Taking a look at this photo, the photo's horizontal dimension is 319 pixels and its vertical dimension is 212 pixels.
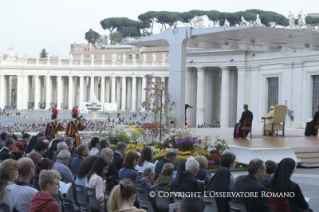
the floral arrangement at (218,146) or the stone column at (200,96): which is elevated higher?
the stone column at (200,96)

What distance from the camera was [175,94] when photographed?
21.5 m

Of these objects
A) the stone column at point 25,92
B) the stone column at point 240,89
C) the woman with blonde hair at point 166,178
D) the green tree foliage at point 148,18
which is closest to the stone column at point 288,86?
the stone column at point 240,89

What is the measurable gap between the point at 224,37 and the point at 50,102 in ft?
249

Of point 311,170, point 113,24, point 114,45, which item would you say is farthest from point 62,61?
point 311,170

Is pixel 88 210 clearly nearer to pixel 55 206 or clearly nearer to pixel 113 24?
pixel 55 206

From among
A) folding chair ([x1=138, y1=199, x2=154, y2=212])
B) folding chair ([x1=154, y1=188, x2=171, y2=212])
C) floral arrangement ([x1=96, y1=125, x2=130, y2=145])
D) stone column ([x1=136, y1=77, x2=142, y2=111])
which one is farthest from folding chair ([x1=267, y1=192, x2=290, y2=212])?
stone column ([x1=136, y1=77, x2=142, y2=111])

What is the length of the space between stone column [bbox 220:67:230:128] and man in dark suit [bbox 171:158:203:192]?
34454mm

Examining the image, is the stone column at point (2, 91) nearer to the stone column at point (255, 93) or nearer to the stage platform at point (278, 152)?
the stone column at point (255, 93)

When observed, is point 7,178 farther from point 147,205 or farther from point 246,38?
point 246,38

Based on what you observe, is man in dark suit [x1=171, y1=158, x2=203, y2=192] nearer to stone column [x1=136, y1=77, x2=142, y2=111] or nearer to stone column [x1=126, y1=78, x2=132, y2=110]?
stone column [x1=136, y1=77, x2=142, y2=111]

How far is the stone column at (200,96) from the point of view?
44188 mm

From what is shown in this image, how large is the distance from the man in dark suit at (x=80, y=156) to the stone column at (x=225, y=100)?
32.2 metres

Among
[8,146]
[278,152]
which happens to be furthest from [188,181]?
[278,152]

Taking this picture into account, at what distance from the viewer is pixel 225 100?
141 ft
